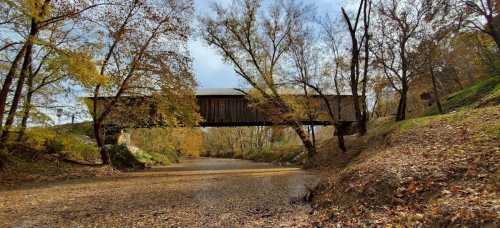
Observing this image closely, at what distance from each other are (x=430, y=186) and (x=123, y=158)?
23.7m

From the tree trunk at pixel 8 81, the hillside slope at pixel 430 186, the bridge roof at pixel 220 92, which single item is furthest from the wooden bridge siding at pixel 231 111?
the hillside slope at pixel 430 186

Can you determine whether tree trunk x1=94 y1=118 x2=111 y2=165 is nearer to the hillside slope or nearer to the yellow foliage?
the yellow foliage

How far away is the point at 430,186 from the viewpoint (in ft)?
22.1

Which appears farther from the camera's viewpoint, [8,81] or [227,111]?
[227,111]

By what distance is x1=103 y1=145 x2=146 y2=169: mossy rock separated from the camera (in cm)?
2617

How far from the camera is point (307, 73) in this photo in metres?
24.1

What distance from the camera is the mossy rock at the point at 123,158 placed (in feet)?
85.9

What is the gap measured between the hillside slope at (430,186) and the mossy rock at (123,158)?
19.6 meters

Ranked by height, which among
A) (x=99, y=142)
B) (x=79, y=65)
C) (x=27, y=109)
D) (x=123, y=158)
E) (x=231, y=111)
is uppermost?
(x=79, y=65)

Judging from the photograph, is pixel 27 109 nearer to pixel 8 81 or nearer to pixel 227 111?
pixel 8 81

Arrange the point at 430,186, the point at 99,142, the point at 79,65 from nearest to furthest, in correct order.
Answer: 1. the point at 430,186
2. the point at 79,65
3. the point at 99,142

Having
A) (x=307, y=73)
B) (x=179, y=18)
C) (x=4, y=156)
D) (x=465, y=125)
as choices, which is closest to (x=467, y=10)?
(x=307, y=73)

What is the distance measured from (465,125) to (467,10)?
39.7 ft

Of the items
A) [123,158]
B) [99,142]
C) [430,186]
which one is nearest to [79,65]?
A: [99,142]
